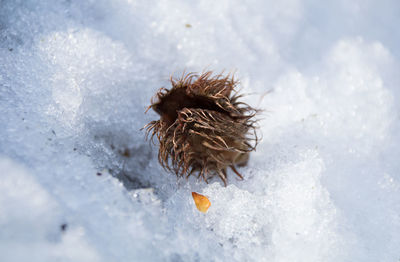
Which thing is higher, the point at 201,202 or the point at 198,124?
the point at 198,124

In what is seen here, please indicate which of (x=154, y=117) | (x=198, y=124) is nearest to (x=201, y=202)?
(x=198, y=124)

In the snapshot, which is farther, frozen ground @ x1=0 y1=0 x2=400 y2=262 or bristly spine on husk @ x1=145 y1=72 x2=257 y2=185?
bristly spine on husk @ x1=145 y1=72 x2=257 y2=185

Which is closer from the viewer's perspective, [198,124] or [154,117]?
[198,124]

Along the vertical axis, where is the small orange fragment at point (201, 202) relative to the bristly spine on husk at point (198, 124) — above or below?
below

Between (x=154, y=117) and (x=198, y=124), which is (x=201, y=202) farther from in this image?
(x=154, y=117)

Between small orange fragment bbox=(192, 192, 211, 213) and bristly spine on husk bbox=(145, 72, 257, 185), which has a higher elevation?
bristly spine on husk bbox=(145, 72, 257, 185)
